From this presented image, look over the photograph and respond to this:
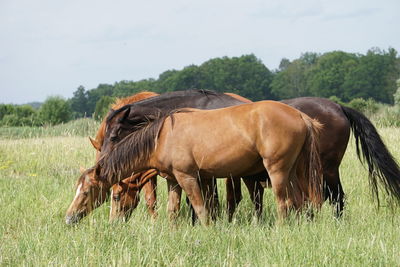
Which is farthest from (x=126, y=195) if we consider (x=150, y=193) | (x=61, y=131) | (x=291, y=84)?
(x=291, y=84)

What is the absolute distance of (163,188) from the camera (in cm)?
734

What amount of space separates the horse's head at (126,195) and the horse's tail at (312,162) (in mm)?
1744

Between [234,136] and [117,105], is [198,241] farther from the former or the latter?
[117,105]

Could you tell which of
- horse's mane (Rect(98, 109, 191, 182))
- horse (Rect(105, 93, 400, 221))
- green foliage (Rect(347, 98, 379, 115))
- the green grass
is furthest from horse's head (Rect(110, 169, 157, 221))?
green foliage (Rect(347, 98, 379, 115))

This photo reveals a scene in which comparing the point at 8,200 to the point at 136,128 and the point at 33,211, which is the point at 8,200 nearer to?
the point at 33,211

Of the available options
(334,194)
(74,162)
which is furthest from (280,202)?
(74,162)

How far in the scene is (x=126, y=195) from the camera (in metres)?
5.75

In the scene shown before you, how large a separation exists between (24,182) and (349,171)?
16.8 feet

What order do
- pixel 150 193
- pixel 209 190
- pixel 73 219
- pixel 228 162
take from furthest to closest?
pixel 150 193, pixel 209 190, pixel 73 219, pixel 228 162

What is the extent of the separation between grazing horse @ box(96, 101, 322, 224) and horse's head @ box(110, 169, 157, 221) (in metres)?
0.37

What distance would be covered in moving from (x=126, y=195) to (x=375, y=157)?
298 cm

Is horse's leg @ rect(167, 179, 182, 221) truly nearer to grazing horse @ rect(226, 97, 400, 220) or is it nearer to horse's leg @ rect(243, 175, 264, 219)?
grazing horse @ rect(226, 97, 400, 220)

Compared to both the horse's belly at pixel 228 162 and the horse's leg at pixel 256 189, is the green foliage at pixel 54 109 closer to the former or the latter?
the horse's leg at pixel 256 189

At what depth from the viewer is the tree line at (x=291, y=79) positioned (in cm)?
8356
